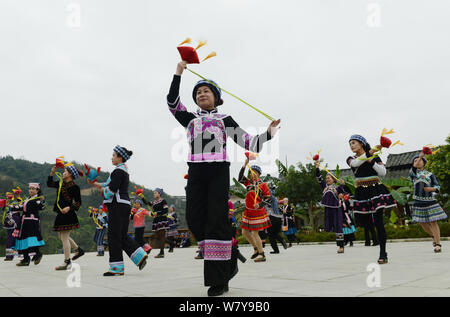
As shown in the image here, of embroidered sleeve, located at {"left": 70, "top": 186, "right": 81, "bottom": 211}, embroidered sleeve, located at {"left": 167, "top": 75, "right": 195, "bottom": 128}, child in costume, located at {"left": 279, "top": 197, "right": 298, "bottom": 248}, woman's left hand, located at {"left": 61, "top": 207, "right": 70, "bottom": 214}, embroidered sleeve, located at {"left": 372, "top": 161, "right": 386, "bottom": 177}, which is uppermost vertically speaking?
embroidered sleeve, located at {"left": 167, "top": 75, "right": 195, "bottom": 128}

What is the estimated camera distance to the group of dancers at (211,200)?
3.49 m

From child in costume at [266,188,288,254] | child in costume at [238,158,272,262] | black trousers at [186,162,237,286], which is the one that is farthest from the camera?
child in costume at [266,188,288,254]

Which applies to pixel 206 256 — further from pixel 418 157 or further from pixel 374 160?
pixel 418 157

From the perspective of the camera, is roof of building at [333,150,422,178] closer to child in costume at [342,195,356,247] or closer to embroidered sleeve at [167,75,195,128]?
child in costume at [342,195,356,247]

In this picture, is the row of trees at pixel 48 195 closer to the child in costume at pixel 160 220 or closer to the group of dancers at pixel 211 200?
the child in costume at pixel 160 220

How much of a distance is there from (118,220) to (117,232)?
175mm

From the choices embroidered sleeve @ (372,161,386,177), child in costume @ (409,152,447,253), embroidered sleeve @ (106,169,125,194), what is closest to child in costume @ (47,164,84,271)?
embroidered sleeve @ (106,169,125,194)

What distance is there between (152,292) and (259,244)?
13.3 ft

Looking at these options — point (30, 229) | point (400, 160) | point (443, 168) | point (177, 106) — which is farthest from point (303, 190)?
point (177, 106)

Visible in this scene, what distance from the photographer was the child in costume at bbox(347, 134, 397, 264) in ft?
18.2

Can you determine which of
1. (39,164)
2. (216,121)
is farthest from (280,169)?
(39,164)

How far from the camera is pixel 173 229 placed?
13281mm

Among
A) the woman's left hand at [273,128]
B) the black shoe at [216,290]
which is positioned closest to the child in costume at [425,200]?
the woman's left hand at [273,128]
